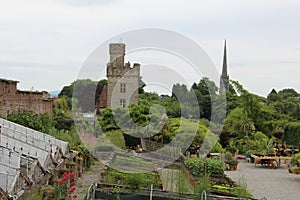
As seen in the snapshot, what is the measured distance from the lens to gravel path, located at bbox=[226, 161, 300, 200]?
8.96m

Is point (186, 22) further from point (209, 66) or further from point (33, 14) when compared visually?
point (33, 14)

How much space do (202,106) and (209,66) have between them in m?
7.89

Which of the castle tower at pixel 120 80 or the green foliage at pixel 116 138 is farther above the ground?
the castle tower at pixel 120 80

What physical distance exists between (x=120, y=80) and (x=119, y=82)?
153 mm

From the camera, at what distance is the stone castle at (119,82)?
17031 mm

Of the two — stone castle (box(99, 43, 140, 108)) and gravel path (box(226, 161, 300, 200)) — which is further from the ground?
stone castle (box(99, 43, 140, 108))

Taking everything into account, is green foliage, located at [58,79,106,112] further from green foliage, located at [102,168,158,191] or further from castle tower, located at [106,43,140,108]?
green foliage, located at [102,168,158,191]

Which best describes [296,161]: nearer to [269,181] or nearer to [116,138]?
[269,181]

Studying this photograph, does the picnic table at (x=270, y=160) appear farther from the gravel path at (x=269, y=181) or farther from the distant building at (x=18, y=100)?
the distant building at (x=18, y=100)

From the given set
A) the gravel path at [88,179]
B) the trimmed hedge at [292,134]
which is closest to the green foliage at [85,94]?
the gravel path at [88,179]

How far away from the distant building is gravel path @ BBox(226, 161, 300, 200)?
7219 mm

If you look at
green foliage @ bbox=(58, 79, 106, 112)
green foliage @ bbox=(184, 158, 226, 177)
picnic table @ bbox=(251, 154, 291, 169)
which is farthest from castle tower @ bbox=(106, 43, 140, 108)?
green foliage @ bbox=(184, 158, 226, 177)

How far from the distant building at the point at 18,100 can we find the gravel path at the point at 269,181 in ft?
23.7

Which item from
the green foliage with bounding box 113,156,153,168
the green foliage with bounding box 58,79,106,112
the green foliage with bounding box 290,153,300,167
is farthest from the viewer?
the green foliage with bounding box 58,79,106,112
